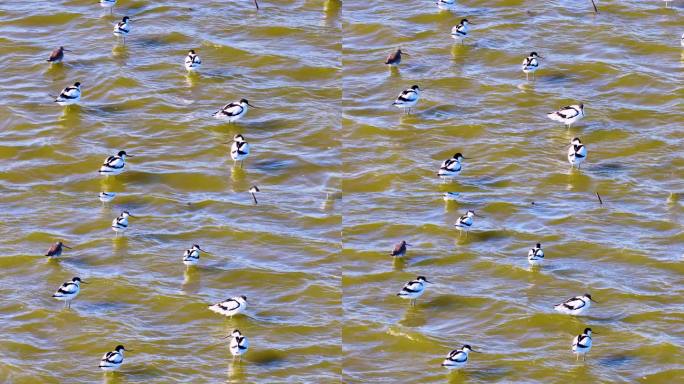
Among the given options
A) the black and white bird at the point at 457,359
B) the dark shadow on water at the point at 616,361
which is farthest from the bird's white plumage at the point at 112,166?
the dark shadow on water at the point at 616,361

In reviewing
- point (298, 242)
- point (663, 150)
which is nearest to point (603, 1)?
point (663, 150)

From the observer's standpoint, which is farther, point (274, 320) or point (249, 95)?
point (249, 95)

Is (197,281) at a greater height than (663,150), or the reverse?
(663,150)

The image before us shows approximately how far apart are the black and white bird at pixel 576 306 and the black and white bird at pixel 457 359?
1983 mm

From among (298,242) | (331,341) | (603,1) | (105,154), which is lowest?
(331,341)

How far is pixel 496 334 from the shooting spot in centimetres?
2267

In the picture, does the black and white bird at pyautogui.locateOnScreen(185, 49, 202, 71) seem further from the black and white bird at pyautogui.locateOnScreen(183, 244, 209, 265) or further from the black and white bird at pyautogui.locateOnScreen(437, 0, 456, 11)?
the black and white bird at pyautogui.locateOnScreen(437, 0, 456, 11)

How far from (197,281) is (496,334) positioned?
5077mm

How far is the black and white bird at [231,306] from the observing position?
22.7 meters

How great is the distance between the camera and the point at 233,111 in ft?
88.6

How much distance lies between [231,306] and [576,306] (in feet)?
17.9

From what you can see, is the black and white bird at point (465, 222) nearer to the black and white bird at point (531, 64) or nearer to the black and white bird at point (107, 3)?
the black and white bird at point (531, 64)

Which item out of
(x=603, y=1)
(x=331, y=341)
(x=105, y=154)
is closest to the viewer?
(x=331, y=341)

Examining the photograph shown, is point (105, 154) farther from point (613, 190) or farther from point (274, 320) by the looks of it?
point (613, 190)
